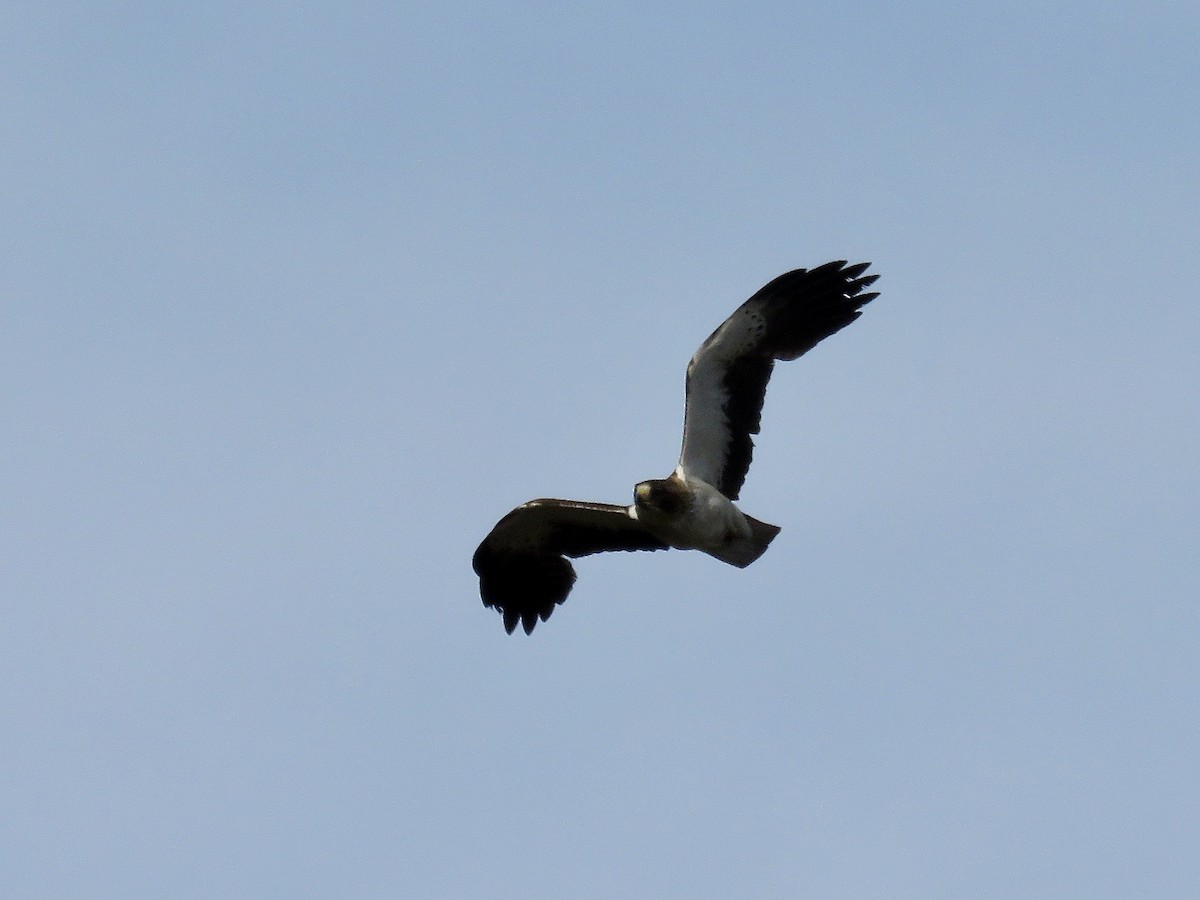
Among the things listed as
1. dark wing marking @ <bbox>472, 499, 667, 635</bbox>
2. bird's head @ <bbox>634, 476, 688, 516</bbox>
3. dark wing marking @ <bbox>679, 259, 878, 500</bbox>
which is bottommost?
bird's head @ <bbox>634, 476, 688, 516</bbox>

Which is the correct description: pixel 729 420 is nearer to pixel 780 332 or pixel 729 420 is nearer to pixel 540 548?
pixel 780 332

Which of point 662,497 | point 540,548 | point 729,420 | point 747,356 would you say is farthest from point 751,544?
point 540,548

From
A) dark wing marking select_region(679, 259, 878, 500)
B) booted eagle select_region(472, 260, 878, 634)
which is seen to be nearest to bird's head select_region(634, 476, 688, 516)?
booted eagle select_region(472, 260, 878, 634)

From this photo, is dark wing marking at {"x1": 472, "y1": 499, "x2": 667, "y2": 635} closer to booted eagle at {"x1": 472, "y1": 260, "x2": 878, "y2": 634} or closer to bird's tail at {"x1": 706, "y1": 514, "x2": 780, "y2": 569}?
booted eagle at {"x1": 472, "y1": 260, "x2": 878, "y2": 634}

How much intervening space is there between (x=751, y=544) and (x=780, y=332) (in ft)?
5.73

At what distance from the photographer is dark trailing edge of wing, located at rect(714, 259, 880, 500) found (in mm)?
13781

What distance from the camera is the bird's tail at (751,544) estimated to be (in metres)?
13.5

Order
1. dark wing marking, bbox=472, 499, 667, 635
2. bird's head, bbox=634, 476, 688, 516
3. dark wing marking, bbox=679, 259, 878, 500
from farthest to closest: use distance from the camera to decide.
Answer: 1. dark wing marking, bbox=472, 499, 667, 635
2. dark wing marking, bbox=679, 259, 878, 500
3. bird's head, bbox=634, 476, 688, 516

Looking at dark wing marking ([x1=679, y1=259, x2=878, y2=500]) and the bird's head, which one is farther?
dark wing marking ([x1=679, y1=259, x2=878, y2=500])

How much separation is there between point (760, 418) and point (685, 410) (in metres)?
0.63

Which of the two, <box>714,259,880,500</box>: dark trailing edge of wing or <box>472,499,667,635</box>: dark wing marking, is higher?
<box>714,259,880,500</box>: dark trailing edge of wing

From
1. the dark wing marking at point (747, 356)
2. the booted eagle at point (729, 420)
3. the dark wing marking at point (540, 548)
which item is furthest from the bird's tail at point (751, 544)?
the dark wing marking at point (540, 548)

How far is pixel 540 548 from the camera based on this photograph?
14656 mm

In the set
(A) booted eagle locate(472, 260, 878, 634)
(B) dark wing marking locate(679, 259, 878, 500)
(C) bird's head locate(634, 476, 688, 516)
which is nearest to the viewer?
(C) bird's head locate(634, 476, 688, 516)
